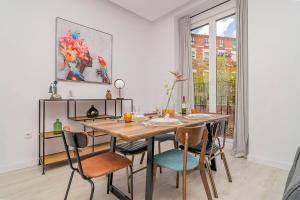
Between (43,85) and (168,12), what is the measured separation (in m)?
2.95

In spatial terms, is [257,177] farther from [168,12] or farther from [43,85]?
[168,12]

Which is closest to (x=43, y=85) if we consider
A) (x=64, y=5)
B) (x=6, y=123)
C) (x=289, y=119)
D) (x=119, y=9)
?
(x=6, y=123)

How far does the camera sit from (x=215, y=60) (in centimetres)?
343

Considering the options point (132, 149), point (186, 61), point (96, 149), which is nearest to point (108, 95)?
point (96, 149)

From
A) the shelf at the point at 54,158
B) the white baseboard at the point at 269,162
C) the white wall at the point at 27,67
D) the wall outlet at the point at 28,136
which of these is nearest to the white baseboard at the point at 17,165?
the white wall at the point at 27,67

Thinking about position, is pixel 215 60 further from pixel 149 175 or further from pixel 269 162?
pixel 149 175

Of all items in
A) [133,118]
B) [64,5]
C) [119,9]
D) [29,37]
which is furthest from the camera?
[119,9]

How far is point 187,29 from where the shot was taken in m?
3.74

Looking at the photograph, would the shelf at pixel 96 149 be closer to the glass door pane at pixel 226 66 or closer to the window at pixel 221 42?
the glass door pane at pixel 226 66

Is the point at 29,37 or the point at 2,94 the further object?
the point at 29,37

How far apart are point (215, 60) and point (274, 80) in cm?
125

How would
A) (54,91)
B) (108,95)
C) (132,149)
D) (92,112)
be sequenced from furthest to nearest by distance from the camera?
(108,95) < (92,112) < (54,91) < (132,149)

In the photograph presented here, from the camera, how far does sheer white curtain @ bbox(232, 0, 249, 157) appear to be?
9.09 feet

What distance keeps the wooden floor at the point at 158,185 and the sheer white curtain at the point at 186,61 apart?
1.73 metres
